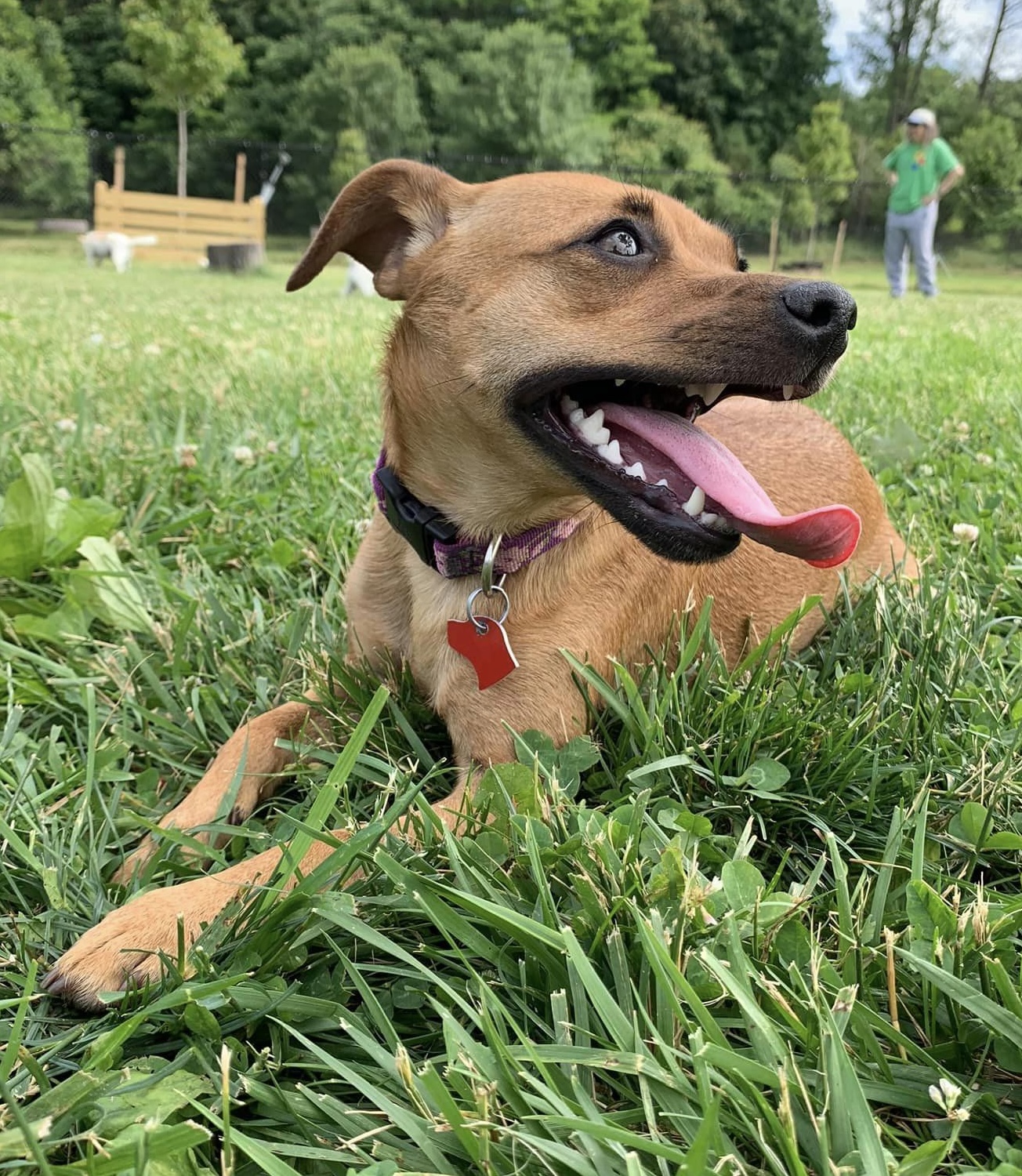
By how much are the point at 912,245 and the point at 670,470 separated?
50.4ft

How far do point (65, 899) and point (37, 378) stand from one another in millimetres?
3599

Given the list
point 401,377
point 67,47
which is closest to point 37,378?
point 401,377

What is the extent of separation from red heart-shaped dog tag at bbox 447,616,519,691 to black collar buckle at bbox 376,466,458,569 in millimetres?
219

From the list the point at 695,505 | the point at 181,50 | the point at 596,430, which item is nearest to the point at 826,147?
the point at 181,50

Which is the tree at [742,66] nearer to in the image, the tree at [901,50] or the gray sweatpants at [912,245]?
the tree at [901,50]

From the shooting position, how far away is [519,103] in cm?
4069

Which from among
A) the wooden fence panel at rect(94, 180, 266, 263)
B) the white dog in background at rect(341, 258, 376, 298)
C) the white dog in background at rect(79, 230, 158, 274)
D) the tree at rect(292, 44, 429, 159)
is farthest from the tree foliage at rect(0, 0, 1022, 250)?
the white dog in background at rect(341, 258, 376, 298)

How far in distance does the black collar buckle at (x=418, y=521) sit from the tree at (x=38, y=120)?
95.9ft

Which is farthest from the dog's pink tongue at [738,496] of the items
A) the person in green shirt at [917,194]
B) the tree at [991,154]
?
the tree at [991,154]

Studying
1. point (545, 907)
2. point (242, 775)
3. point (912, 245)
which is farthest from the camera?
point (912, 245)

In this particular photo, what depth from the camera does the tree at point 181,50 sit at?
3200cm

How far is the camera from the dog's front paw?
51.8 inches

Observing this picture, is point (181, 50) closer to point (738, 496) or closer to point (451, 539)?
point (451, 539)

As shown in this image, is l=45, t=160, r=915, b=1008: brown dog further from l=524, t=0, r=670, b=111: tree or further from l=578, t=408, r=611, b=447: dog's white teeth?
l=524, t=0, r=670, b=111: tree
